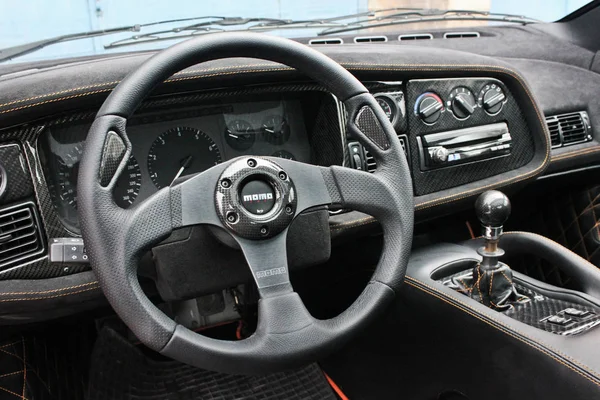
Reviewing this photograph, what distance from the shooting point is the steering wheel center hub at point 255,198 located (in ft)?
3.59

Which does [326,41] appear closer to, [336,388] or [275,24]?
[275,24]

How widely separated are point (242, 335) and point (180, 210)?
123 cm

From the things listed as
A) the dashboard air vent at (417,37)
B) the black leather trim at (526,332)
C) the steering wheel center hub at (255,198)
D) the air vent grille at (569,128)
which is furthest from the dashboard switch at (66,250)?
the air vent grille at (569,128)

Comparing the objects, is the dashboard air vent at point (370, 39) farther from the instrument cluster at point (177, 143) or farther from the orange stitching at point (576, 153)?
the orange stitching at point (576, 153)

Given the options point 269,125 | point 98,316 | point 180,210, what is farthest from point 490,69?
point 98,316

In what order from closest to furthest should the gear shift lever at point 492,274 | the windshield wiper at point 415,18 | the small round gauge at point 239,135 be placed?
1. the gear shift lever at point 492,274
2. the small round gauge at point 239,135
3. the windshield wiper at point 415,18

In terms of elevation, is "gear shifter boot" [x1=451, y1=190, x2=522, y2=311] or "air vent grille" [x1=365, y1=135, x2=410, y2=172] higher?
"air vent grille" [x1=365, y1=135, x2=410, y2=172]

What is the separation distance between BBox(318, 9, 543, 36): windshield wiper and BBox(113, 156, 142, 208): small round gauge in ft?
3.30

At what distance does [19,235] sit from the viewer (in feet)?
4.14

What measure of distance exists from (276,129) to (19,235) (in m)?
0.71

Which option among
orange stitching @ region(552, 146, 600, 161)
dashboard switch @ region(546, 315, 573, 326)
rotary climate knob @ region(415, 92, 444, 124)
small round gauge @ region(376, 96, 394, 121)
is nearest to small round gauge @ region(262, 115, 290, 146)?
small round gauge @ region(376, 96, 394, 121)

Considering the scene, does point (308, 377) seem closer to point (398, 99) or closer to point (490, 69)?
point (398, 99)

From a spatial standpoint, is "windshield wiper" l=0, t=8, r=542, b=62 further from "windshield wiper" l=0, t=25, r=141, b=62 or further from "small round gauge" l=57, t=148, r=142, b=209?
"small round gauge" l=57, t=148, r=142, b=209

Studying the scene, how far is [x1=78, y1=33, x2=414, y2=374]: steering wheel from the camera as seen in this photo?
1.02m
